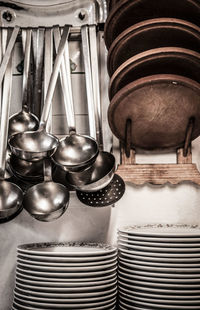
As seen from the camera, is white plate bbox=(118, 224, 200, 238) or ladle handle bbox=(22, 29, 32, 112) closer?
white plate bbox=(118, 224, 200, 238)

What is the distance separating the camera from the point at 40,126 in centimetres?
85

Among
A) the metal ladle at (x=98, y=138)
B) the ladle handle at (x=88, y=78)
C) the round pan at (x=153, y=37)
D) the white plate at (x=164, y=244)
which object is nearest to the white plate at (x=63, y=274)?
the white plate at (x=164, y=244)

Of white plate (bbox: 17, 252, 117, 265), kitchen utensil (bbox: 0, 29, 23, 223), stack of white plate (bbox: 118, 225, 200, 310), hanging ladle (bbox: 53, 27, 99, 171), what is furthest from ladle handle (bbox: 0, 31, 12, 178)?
stack of white plate (bbox: 118, 225, 200, 310)

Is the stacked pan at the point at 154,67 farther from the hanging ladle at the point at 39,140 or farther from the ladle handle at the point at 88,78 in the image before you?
the hanging ladle at the point at 39,140

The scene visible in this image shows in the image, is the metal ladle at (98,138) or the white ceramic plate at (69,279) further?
the metal ladle at (98,138)

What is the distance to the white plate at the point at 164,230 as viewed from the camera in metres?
0.72

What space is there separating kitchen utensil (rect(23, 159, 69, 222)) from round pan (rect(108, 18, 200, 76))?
319mm

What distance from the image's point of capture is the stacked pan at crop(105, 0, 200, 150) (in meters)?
0.77

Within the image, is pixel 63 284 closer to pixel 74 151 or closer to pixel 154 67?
pixel 74 151

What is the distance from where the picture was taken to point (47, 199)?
822 millimetres

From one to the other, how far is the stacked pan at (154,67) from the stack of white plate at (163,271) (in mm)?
288

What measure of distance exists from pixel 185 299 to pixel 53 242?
371 mm

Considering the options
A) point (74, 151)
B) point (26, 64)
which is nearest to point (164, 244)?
point (74, 151)

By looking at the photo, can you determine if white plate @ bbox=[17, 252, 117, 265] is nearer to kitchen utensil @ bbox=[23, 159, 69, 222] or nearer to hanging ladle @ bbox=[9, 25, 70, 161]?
kitchen utensil @ bbox=[23, 159, 69, 222]
